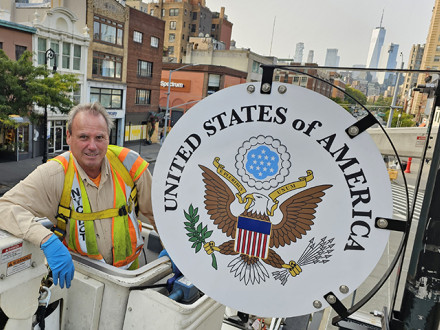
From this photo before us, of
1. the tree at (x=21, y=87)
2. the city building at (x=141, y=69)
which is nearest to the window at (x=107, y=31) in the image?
the city building at (x=141, y=69)

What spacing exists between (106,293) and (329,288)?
1.46 meters

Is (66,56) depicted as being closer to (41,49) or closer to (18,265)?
(41,49)

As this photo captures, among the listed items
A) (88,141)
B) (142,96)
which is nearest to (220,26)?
(142,96)

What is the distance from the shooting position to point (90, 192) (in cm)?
245

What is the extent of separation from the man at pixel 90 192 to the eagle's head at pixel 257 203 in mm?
1240

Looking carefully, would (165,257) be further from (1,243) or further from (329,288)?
(329,288)

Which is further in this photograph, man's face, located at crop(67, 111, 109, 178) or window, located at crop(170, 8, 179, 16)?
window, located at crop(170, 8, 179, 16)

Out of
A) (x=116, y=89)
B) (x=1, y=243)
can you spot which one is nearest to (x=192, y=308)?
(x=1, y=243)

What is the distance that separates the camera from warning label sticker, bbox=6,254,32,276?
1923 millimetres

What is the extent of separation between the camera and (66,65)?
21438 millimetres

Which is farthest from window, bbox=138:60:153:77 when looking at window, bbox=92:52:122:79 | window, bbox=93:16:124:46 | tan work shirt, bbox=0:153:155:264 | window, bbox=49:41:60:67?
tan work shirt, bbox=0:153:155:264

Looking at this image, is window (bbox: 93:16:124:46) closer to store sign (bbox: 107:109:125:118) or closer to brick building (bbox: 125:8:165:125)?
brick building (bbox: 125:8:165:125)

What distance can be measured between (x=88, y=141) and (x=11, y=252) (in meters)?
0.86

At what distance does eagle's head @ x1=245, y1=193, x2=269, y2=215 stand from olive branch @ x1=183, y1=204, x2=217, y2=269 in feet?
0.85
